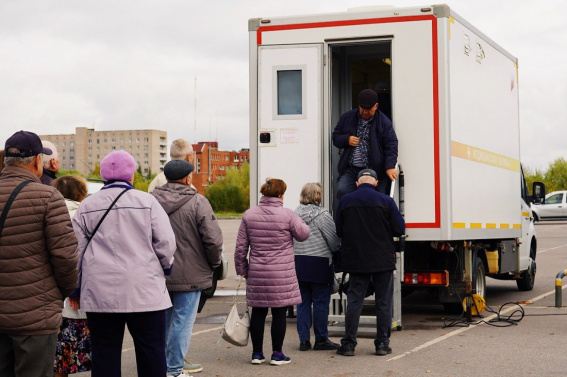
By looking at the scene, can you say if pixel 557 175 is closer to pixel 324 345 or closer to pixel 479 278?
pixel 479 278

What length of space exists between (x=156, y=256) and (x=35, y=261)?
0.99 metres

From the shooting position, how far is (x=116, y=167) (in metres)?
5.89

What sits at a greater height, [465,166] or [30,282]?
[465,166]

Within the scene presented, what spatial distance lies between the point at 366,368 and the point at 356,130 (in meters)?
3.25

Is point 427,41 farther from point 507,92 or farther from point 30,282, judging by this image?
point 30,282

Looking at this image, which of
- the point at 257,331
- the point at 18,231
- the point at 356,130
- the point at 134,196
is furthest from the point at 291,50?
the point at 18,231

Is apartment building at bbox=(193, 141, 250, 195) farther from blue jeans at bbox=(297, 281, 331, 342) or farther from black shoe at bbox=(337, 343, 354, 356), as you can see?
black shoe at bbox=(337, 343, 354, 356)

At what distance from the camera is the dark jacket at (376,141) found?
9750 mm

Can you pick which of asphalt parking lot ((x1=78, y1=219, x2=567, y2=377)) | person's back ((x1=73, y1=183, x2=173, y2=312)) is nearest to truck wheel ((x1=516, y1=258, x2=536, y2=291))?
asphalt parking lot ((x1=78, y1=219, x2=567, y2=377))

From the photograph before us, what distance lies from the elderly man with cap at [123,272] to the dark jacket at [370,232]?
3.11m

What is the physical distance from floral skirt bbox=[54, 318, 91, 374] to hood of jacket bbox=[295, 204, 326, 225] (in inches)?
131

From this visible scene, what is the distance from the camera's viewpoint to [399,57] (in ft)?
32.7

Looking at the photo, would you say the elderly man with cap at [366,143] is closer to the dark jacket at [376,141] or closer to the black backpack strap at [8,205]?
the dark jacket at [376,141]

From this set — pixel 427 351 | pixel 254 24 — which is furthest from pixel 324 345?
pixel 254 24
